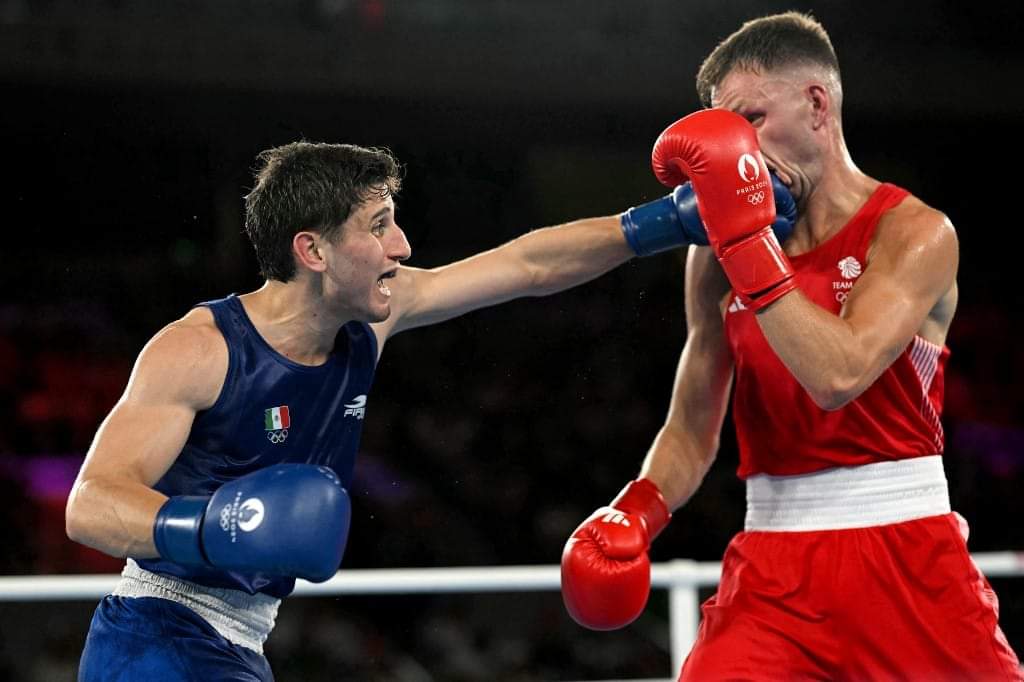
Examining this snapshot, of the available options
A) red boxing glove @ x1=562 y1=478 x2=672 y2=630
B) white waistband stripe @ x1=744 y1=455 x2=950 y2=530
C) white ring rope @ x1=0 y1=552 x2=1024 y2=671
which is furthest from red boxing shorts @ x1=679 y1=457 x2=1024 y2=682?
white ring rope @ x1=0 y1=552 x2=1024 y2=671

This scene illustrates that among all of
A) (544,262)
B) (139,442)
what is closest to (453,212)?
(544,262)

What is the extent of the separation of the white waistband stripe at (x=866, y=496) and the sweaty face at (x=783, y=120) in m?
0.61

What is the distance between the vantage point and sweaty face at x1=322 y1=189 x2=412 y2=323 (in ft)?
8.30

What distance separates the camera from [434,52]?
7.67 m

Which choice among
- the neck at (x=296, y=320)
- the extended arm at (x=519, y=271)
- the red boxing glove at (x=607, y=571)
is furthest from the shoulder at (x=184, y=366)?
the red boxing glove at (x=607, y=571)

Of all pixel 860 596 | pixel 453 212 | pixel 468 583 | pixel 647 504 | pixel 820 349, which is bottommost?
pixel 468 583

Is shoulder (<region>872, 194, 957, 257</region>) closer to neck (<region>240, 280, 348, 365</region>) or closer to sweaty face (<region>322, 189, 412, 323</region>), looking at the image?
sweaty face (<region>322, 189, 412, 323</region>)

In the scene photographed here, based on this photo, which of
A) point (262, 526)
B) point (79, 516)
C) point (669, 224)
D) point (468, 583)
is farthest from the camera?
point (468, 583)

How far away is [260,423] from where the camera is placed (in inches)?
95.6

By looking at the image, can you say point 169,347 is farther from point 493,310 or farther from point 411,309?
point 493,310

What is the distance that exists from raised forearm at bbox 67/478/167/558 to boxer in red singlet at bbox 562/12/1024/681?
0.89 m

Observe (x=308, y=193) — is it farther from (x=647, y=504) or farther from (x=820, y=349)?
(x=820, y=349)

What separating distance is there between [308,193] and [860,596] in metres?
1.34

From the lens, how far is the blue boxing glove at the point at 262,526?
2.01 metres
